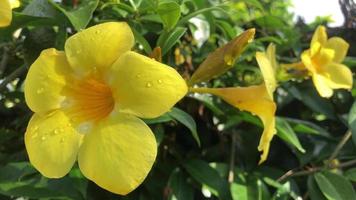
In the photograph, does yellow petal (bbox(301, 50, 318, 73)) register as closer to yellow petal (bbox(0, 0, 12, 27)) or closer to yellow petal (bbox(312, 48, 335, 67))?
yellow petal (bbox(312, 48, 335, 67))

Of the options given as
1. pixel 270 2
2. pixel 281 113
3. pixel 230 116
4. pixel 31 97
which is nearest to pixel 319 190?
pixel 230 116

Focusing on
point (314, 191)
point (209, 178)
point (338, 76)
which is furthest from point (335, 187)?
point (338, 76)

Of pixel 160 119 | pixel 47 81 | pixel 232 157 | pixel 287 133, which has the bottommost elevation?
pixel 232 157

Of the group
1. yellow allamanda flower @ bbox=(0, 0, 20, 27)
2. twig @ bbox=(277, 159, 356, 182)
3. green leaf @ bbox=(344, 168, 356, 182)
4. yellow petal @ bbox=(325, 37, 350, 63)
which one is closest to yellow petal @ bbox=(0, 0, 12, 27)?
yellow allamanda flower @ bbox=(0, 0, 20, 27)

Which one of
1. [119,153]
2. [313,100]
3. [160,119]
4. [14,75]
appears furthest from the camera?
[313,100]

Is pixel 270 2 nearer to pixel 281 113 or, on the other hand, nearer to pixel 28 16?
pixel 281 113

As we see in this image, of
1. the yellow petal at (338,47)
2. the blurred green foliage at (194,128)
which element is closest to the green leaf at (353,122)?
the blurred green foliage at (194,128)

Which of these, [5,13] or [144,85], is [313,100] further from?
[5,13]

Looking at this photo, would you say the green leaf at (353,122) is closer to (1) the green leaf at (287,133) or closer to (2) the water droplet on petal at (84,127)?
(1) the green leaf at (287,133)
